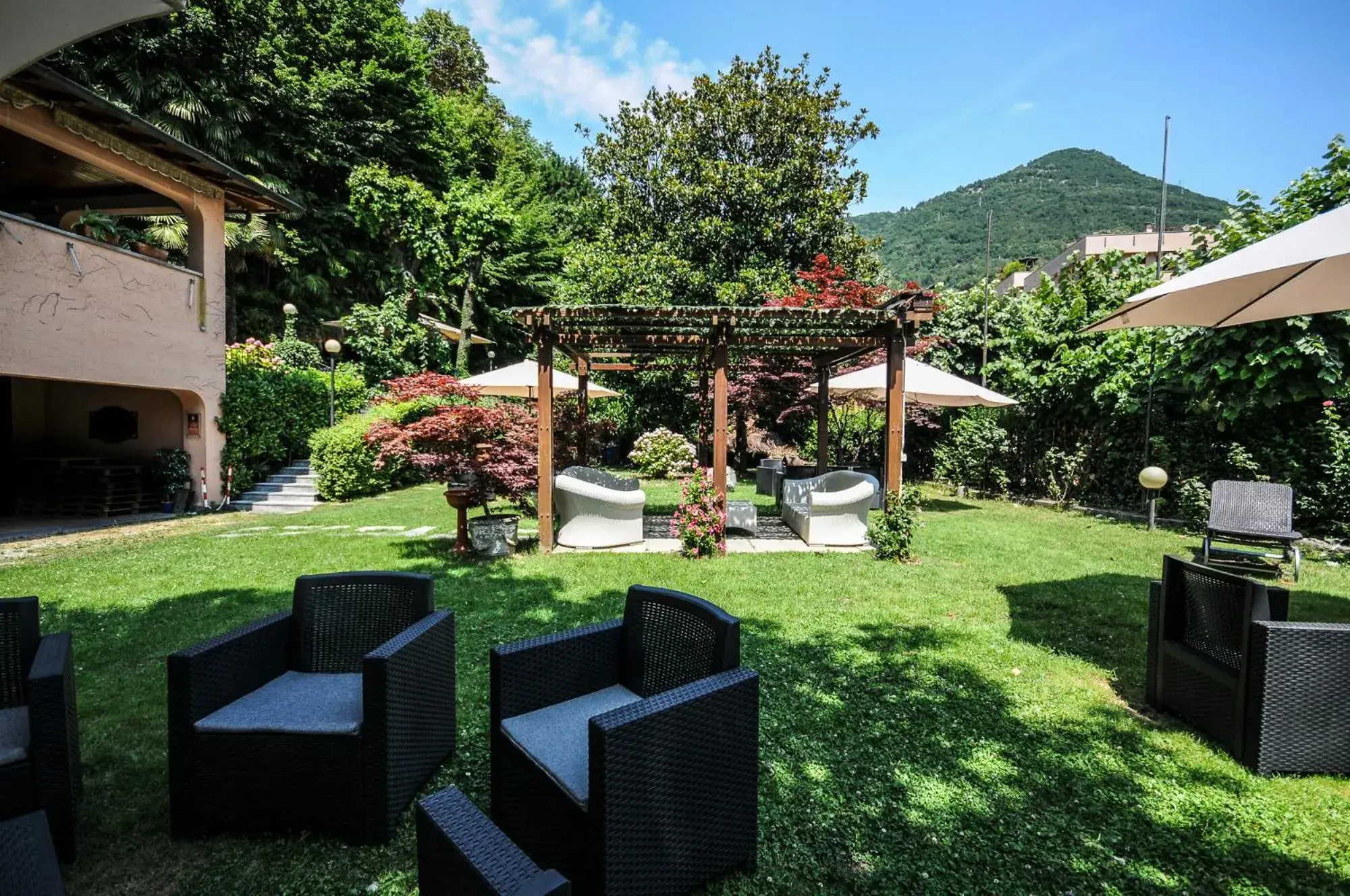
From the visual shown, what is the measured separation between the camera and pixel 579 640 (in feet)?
8.09

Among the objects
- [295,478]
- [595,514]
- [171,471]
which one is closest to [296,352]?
[295,478]

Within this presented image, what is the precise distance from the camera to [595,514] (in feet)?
23.1

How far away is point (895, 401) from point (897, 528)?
1762 millimetres

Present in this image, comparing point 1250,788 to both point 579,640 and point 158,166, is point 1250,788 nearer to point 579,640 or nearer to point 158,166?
point 579,640

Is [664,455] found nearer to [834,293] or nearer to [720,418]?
[834,293]

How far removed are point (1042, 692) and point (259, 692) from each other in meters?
4.01

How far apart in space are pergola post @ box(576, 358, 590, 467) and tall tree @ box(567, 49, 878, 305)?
264 inches

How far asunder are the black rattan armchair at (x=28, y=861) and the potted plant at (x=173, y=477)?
10.2 meters

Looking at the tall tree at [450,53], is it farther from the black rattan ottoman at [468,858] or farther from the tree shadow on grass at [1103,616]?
the black rattan ottoman at [468,858]

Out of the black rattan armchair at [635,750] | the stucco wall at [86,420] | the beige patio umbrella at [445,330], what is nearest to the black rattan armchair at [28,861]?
the black rattan armchair at [635,750]

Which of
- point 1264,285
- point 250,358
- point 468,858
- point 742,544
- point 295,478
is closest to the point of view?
point 468,858

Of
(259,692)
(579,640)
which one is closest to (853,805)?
(579,640)

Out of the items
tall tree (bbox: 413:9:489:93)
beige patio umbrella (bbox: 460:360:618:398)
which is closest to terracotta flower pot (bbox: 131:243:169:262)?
beige patio umbrella (bbox: 460:360:618:398)

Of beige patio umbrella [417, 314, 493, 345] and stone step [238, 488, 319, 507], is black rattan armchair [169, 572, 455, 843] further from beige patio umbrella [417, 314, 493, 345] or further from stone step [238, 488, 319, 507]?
beige patio umbrella [417, 314, 493, 345]
